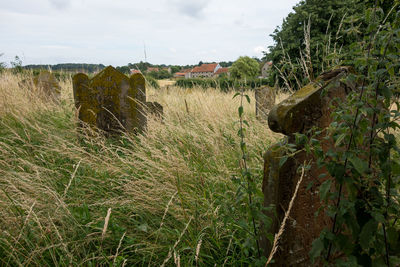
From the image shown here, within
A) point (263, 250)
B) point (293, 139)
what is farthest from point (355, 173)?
point (263, 250)

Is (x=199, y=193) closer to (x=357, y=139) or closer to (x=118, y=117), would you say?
(x=357, y=139)

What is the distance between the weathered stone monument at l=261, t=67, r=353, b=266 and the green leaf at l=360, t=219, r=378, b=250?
370mm

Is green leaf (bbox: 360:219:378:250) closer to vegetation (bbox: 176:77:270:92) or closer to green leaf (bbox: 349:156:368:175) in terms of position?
green leaf (bbox: 349:156:368:175)

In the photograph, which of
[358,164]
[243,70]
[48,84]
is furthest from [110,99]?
[243,70]

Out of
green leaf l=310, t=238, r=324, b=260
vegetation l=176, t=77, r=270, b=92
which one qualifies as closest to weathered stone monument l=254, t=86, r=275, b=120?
vegetation l=176, t=77, r=270, b=92

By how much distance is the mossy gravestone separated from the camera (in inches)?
140

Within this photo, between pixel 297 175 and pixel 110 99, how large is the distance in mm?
2925

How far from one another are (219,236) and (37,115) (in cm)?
408

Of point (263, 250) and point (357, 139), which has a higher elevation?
point (357, 139)

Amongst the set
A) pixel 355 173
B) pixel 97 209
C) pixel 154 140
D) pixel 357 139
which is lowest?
pixel 97 209

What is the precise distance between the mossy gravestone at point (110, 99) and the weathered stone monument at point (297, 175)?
7.95 feet

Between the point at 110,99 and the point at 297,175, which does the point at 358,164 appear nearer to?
the point at 297,175

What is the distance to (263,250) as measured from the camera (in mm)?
1502

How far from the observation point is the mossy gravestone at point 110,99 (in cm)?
356
